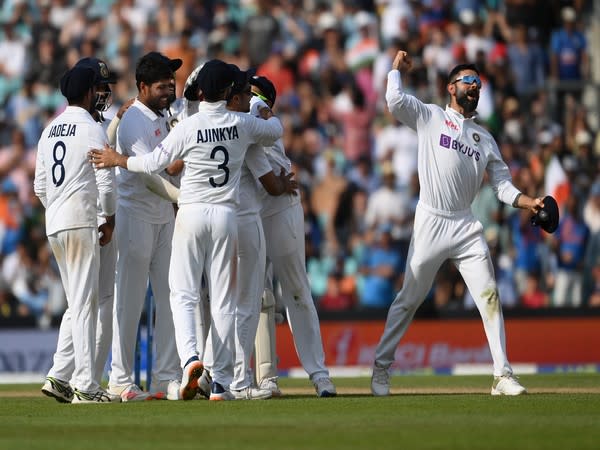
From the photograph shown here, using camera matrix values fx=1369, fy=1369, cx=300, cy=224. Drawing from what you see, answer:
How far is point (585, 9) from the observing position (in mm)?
22375

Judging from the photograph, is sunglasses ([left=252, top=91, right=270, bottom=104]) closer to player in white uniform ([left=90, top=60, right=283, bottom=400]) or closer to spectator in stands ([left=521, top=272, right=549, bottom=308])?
player in white uniform ([left=90, top=60, right=283, bottom=400])

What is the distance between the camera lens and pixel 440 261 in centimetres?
1153

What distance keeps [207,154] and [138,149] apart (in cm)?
83

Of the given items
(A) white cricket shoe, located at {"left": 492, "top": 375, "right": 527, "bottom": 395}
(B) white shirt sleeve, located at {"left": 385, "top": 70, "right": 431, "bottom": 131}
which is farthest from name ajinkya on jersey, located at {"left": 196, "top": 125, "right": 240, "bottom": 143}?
(A) white cricket shoe, located at {"left": 492, "top": 375, "right": 527, "bottom": 395}

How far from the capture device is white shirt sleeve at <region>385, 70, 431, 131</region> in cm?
1135

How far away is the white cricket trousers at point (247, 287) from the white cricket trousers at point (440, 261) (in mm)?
1277

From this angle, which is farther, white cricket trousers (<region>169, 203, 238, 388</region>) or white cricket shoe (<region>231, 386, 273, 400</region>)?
white cricket shoe (<region>231, 386, 273, 400</region>)

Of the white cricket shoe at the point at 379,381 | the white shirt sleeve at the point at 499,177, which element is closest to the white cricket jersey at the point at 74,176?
the white cricket shoe at the point at 379,381

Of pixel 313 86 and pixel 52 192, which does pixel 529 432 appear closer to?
pixel 52 192

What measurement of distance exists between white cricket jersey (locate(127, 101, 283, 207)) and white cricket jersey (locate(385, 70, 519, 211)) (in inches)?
59.3

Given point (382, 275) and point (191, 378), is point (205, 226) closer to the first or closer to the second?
point (191, 378)

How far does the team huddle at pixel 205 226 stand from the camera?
34.8ft

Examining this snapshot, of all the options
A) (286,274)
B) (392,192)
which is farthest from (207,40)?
(286,274)

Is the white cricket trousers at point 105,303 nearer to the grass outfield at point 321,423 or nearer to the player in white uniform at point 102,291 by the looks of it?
the player in white uniform at point 102,291
